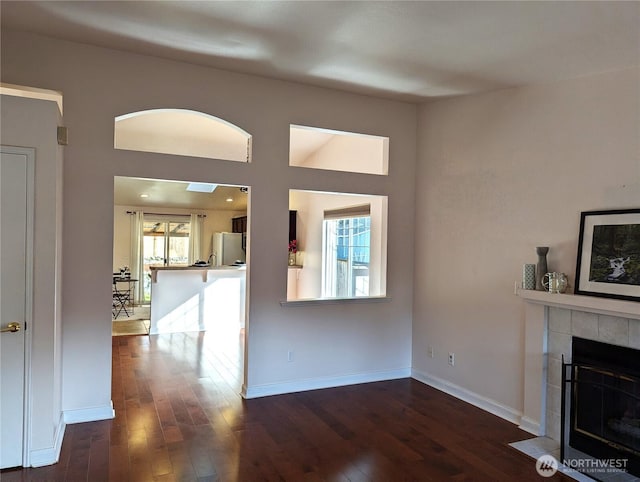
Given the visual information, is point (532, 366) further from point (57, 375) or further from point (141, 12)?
point (141, 12)

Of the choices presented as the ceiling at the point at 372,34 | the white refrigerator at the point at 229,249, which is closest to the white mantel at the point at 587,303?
the ceiling at the point at 372,34

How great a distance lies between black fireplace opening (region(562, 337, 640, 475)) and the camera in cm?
274

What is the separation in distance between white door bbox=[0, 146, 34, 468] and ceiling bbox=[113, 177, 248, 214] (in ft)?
19.4

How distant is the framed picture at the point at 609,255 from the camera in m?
2.83

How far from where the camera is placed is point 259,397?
13.1 ft

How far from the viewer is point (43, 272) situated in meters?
2.77

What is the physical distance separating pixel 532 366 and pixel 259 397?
7.85ft

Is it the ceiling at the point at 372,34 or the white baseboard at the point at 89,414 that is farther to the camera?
the white baseboard at the point at 89,414

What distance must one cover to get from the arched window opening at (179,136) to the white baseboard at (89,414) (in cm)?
350

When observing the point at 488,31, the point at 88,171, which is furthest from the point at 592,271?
the point at 88,171

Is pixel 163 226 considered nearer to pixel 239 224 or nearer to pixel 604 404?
pixel 239 224

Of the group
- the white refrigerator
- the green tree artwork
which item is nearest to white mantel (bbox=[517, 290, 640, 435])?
the green tree artwork

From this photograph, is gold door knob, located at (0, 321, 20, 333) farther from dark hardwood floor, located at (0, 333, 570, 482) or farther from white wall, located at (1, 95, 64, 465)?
dark hardwood floor, located at (0, 333, 570, 482)

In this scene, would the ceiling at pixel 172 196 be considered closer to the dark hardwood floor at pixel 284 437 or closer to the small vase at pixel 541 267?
the dark hardwood floor at pixel 284 437
